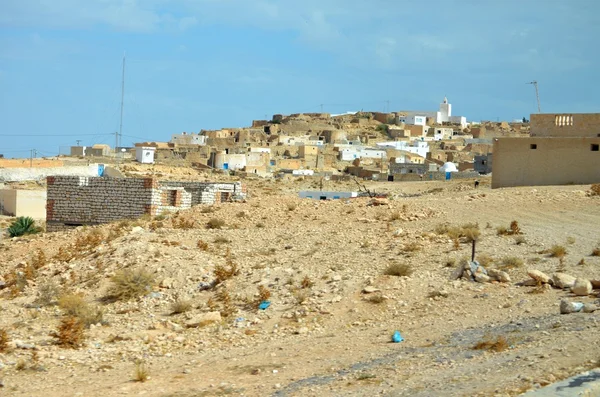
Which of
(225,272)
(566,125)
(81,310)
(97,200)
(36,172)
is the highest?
(566,125)

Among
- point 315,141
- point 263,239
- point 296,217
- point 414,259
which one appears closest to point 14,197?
point 296,217

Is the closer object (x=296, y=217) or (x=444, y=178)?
(x=296, y=217)

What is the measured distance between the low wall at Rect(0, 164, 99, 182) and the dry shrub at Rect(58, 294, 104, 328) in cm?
3147

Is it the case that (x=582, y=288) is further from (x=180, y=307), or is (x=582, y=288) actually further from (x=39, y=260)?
(x=39, y=260)

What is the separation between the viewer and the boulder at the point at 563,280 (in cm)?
1220

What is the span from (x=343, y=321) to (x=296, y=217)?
876cm

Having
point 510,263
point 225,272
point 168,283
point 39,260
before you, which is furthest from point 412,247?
point 39,260

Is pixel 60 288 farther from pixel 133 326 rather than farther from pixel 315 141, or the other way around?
pixel 315 141

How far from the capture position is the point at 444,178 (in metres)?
46.1

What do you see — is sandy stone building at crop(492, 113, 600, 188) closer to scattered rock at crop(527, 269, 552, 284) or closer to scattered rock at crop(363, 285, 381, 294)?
scattered rock at crop(527, 269, 552, 284)


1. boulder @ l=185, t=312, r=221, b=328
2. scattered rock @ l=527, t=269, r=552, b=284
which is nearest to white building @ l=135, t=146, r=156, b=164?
boulder @ l=185, t=312, r=221, b=328

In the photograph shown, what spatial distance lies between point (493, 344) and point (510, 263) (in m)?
4.41

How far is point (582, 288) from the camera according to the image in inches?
461

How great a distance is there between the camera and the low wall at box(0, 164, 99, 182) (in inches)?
1745
